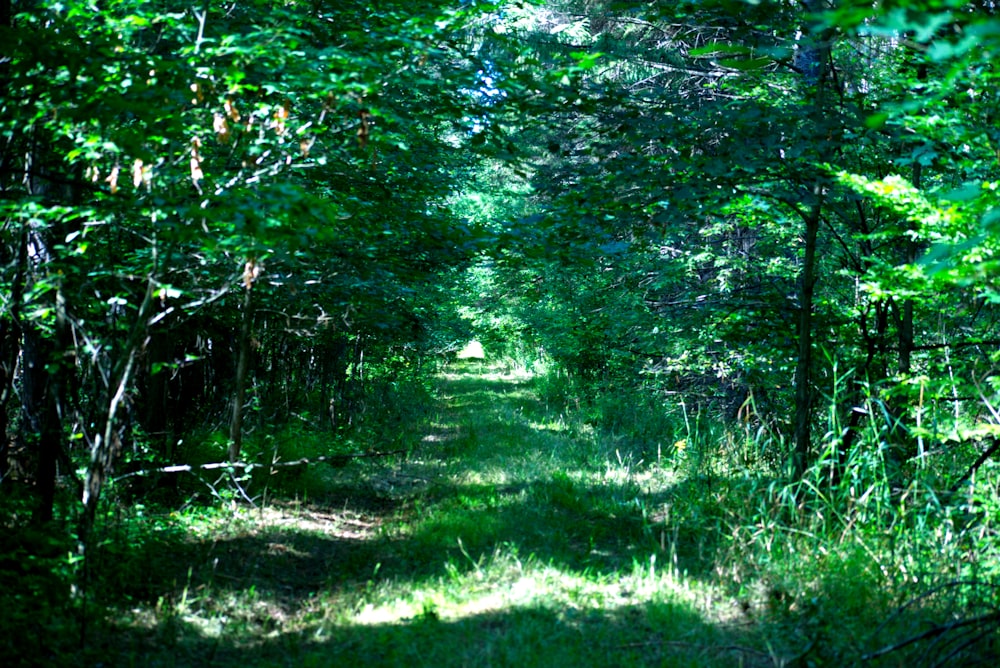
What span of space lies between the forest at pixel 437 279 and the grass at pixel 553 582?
0.10ft

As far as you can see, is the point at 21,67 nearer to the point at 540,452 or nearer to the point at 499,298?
the point at 540,452

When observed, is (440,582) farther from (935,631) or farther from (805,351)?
(805,351)

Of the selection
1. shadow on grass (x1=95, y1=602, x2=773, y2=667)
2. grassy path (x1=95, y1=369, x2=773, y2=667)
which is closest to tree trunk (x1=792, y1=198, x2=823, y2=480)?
grassy path (x1=95, y1=369, x2=773, y2=667)

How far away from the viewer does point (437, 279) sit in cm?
1061

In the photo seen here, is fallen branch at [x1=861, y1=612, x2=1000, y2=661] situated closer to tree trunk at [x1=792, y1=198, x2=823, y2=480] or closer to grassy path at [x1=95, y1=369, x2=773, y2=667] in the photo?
grassy path at [x1=95, y1=369, x2=773, y2=667]

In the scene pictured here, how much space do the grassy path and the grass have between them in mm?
19

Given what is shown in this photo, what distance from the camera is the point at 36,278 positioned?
524 cm

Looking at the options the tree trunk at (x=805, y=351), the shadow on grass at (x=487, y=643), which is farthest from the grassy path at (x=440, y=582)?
the tree trunk at (x=805, y=351)

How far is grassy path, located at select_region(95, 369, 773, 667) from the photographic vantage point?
4.45m

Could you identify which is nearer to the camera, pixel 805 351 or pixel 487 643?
pixel 487 643

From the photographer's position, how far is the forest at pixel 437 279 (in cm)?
462

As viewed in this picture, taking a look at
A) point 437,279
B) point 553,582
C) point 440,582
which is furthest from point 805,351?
point 437,279

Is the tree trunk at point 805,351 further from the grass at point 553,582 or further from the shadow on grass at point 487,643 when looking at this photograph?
the shadow on grass at point 487,643

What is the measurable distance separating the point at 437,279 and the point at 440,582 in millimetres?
5665
